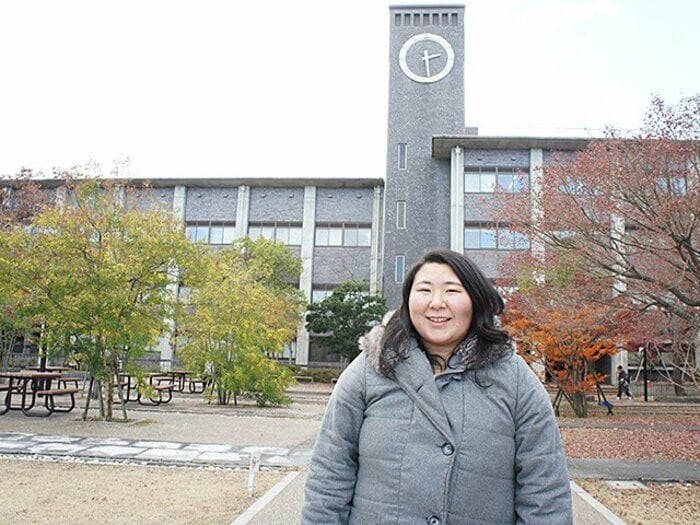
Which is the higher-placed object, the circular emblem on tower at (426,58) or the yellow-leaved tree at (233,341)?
the circular emblem on tower at (426,58)

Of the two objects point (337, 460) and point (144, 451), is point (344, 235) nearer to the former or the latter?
point (144, 451)

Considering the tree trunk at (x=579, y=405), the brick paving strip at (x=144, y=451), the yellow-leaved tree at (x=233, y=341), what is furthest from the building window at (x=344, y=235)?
the brick paving strip at (x=144, y=451)

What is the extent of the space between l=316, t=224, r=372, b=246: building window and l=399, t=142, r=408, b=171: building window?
474 centimetres

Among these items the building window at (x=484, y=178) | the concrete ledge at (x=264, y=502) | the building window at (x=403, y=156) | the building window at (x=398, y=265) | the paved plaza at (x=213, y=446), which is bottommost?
the paved plaza at (x=213, y=446)

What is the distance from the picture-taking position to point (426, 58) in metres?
35.6

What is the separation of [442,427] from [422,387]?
16 centimetres

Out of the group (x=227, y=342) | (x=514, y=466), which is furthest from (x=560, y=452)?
(x=227, y=342)

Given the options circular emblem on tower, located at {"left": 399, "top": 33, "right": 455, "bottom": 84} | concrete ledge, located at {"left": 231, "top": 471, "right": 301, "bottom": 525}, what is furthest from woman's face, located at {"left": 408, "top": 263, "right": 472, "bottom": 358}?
circular emblem on tower, located at {"left": 399, "top": 33, "right": 455, "bottom": 84}

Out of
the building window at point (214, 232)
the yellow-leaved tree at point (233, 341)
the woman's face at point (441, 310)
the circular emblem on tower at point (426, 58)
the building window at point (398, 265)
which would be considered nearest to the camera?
the woman's face at point (441, 310)

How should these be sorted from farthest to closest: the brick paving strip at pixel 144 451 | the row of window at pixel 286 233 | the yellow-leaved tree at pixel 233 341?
1. the row of window at pixel 286 233
2. the yellow-leaved tree at pixel 233 341
3. the brick paving strip at pixel 144 451

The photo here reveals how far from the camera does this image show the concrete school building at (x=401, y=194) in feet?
111

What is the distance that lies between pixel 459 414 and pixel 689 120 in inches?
404

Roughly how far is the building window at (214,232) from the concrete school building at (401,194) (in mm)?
63

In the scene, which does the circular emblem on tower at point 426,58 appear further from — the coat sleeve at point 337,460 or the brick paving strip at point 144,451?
the coat sleeve at point 337,460
